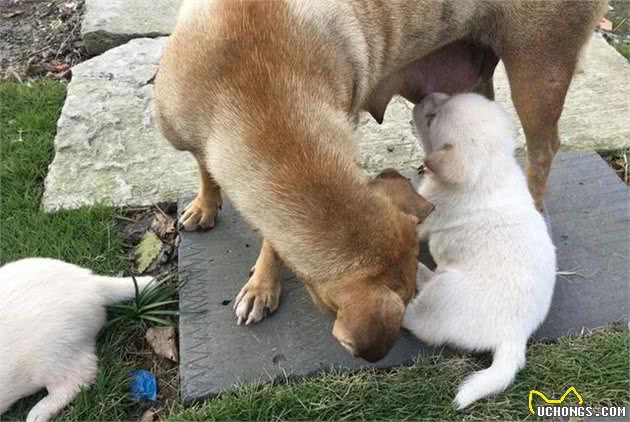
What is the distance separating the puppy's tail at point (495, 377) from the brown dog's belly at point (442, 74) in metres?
1.40

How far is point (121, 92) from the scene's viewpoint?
4.54m

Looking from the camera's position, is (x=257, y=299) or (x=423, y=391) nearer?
(x=423, y=391)

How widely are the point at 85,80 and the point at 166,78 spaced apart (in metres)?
2.28

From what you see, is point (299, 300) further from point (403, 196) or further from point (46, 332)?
point (46, 332)

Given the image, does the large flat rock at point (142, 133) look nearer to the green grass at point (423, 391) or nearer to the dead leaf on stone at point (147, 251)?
the dead leaf on stone at point (147, 251)

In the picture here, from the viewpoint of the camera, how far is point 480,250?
2650 mm

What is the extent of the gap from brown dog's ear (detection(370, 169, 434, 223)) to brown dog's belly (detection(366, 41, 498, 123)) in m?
1.12

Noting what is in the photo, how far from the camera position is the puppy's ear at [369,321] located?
6.36 ft

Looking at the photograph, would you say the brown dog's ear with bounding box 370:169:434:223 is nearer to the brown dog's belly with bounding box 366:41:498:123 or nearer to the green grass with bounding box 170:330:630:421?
the green grass with bounding box 170:330:630:421

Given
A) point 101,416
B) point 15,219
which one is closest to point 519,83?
point 101,416

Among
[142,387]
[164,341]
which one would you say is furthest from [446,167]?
[142,387]

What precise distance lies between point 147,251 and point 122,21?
269 cm

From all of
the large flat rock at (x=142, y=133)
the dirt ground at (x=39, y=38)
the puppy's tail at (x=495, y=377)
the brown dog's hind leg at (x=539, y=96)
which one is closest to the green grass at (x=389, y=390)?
the puppy's tail at (x=495, y=377)

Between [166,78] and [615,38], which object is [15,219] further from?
[615,38]
